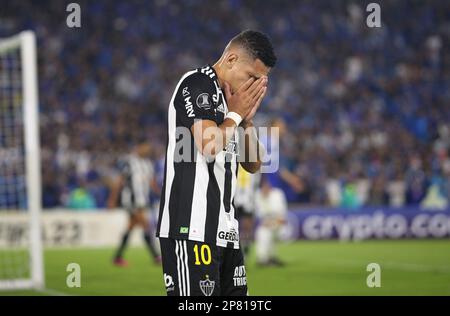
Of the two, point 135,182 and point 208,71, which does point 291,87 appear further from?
point 208,71

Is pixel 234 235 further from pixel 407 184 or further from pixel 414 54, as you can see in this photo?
pixel 414 54

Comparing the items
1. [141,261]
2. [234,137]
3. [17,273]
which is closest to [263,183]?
[141,261]

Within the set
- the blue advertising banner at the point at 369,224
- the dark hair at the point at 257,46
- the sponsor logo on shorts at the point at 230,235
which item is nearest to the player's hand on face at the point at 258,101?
the dark hair at the point at 257,46

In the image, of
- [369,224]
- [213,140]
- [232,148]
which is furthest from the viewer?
[369,224]

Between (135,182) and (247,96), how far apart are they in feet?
34.5

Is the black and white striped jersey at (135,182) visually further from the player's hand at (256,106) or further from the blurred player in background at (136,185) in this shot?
the player's hand at (256,106)

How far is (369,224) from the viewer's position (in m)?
21.3

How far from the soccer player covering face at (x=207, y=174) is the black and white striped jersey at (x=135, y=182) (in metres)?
10.2

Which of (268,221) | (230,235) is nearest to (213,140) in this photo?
(230,235)

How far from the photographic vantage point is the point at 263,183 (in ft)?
47.6

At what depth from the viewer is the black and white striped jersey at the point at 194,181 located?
4.53m

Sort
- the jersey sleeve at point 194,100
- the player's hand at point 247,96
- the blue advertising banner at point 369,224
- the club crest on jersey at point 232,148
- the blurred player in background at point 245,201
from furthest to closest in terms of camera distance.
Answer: the blue advertising banner at point 369,224
the blurred player in background at point 245,201
the club crest on jersey at point 232,148
the player's hand at point 247,96
the jersey sleeve at point 194,100

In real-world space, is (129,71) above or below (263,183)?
above

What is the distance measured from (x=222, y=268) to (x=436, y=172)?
1973 centimetres
